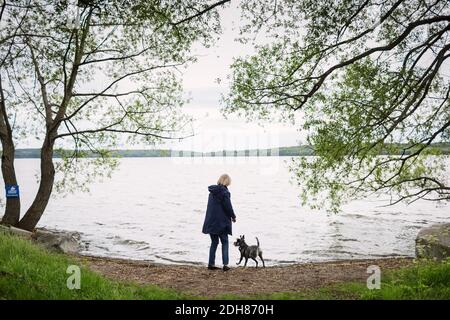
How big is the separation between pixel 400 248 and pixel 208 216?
1551 cm

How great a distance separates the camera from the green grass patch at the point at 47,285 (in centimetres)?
630

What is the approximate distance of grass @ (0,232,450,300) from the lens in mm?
6477

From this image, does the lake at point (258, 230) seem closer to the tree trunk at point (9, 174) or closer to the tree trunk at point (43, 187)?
the tree trunk at point (43, 187)

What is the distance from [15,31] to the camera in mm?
14180

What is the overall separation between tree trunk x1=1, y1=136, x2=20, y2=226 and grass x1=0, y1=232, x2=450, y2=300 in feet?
28.4

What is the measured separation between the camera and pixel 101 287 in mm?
7219

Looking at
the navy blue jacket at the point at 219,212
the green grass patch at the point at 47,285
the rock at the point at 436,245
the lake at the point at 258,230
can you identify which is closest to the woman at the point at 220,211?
the navy blue jacket at the point at 219,212

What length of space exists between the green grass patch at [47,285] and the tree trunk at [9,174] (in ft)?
29.8

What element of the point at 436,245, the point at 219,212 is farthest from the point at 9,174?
the point at 436,245

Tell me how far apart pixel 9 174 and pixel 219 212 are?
397 inches

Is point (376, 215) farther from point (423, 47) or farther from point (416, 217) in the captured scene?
point (423, 47)

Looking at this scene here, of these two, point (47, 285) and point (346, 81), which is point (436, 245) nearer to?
point (346, 81)
